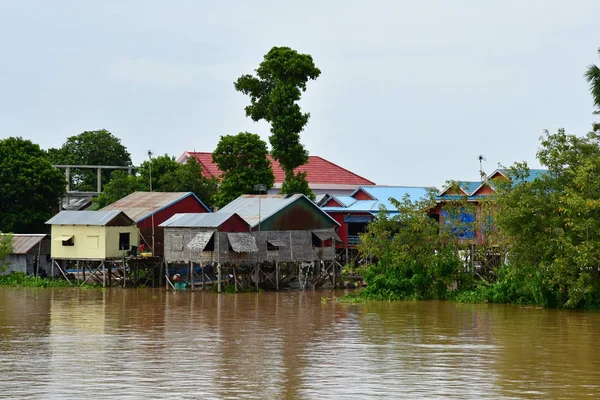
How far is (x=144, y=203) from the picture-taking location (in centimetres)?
Result: 4769

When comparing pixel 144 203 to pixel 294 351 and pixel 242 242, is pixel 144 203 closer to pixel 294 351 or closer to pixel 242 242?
pixel 242 242

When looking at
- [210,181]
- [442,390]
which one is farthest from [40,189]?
[442,390]

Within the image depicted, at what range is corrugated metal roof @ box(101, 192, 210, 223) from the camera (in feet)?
152

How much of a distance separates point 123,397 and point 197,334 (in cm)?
926

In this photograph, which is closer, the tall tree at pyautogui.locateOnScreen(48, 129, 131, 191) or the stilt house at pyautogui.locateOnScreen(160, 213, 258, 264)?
the stilt house at pyautogui.locateOnScreen(160, 213, 258, 264)

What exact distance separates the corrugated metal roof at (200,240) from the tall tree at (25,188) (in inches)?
509

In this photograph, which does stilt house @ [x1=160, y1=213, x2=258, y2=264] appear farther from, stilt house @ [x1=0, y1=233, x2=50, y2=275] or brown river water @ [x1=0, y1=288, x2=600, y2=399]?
stilt house @ [x1=0, y1=233, x2=50, y2=275]

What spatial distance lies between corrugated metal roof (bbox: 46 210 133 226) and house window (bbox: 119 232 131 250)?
0.86 meters

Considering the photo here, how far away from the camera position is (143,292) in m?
41.9

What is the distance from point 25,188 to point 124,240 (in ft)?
27.7

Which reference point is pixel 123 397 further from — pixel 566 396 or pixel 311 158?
pixel 311 158

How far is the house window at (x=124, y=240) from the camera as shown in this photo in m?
44.8

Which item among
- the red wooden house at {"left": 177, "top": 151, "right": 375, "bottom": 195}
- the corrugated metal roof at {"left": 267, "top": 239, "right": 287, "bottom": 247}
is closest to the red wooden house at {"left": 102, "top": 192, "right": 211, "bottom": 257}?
the corrugated metal roof at {"left": 267, "top": 239, "right": 287, "bottom": 247}

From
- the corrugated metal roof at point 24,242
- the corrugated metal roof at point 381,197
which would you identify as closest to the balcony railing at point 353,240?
the corrugated metal roof at point 381,197
